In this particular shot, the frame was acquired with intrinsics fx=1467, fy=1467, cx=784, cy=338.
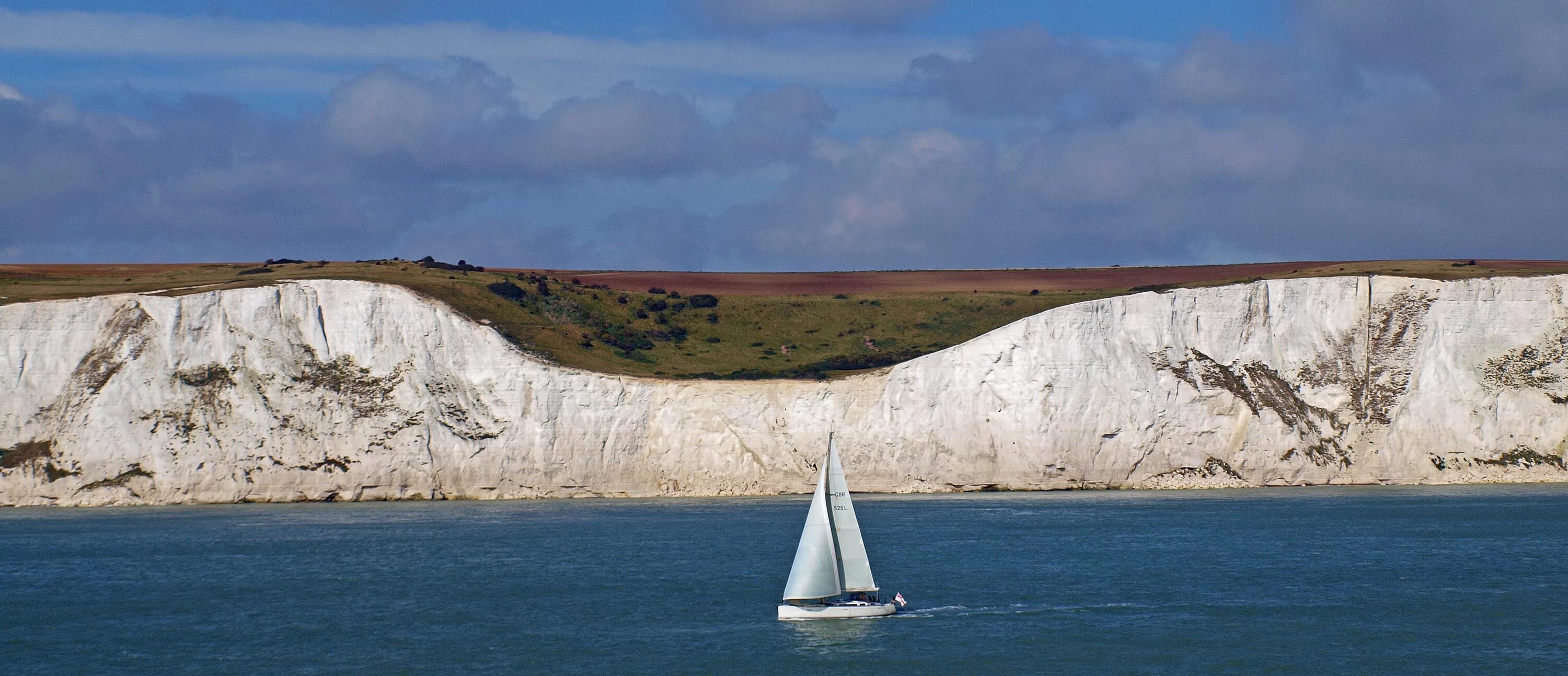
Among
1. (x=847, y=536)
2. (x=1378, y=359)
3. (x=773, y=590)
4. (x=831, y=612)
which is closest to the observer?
(x=847, y=536)

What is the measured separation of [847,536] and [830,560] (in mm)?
879

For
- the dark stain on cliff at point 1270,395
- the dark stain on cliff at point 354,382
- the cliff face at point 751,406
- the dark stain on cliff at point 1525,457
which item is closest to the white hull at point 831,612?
the cliff face at point 751,406

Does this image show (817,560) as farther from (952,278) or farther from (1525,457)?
(952,278)

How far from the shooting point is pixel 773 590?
4475 centimetres

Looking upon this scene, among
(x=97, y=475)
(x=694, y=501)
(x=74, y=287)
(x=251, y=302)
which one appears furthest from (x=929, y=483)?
(x=74, y=287)

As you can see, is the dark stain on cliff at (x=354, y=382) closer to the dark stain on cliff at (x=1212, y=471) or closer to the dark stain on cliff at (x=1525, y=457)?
the dark stain on cliff at (x=1212, y=471)

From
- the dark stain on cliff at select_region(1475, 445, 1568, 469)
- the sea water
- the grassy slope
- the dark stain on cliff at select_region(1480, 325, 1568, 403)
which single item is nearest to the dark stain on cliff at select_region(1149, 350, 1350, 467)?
the dark stain on cliff at select_region(1475, 445, 1568, 469)

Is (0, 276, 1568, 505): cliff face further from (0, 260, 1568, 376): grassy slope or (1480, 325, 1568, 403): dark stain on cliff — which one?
(0, 260, 1568, 376): grassy slope

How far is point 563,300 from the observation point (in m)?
96.8

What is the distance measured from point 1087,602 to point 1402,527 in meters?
22.6

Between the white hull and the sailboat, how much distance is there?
14mm

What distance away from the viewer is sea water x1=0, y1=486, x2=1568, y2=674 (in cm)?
3581

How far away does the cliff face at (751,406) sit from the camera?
7425 cm

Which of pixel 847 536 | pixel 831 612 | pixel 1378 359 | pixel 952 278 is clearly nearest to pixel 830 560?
pixel 847 536
